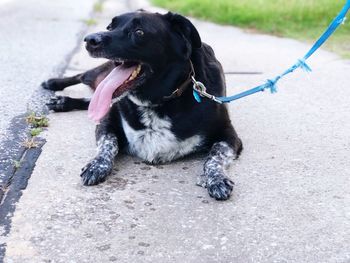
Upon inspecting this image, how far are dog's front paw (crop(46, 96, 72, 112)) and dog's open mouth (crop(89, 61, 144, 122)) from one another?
1186 mm

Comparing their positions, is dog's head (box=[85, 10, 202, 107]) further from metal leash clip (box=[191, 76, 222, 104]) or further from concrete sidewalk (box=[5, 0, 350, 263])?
concrete sidewalk (box=[5, 0, 350, 263])

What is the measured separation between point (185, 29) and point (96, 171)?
3.52ft

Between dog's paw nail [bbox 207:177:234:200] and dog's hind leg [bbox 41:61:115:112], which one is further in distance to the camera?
dog's hind leg [bbox 41:61:115:112]

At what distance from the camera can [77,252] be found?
2662 mm

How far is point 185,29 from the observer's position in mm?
3732

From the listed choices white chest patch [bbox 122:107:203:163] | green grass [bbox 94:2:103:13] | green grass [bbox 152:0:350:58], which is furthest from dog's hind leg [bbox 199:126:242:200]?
green grass [bbox 94:2:103:13]

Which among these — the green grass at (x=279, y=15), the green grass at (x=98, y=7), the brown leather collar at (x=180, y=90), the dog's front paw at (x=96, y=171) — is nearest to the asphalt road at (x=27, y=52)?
the green grass at (x=98, y=7)

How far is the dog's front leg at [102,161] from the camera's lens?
11.2 feet

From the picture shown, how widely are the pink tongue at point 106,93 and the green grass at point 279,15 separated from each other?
5.10 metres

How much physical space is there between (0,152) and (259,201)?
5.53 feet

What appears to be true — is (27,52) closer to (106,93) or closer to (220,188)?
(106,93)

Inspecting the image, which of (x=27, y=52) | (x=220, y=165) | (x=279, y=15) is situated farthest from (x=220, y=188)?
(x=279, y=15)

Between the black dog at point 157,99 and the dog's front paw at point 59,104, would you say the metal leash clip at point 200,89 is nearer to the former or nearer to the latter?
the black dog at point 157,99

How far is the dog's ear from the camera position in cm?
371
